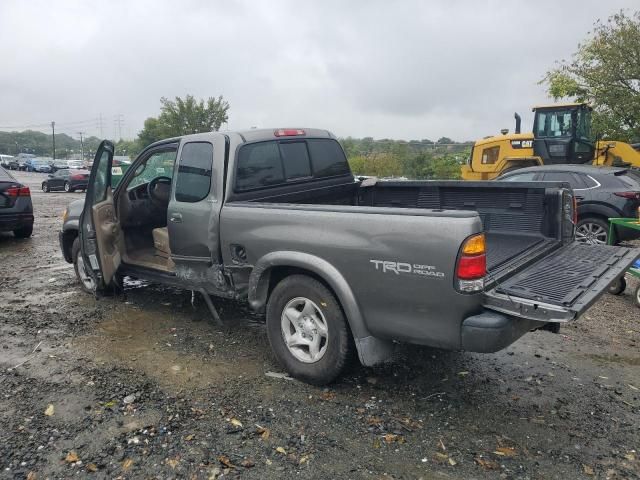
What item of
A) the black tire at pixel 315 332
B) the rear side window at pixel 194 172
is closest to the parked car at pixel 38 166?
the rear side window at pixel 194 172

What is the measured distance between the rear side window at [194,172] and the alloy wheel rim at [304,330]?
1.34 m

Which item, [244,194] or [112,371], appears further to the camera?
[244,194]

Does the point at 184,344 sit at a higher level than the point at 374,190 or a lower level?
lower

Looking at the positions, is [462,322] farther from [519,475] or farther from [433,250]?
[519,475]

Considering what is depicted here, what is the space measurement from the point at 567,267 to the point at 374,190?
2281mm

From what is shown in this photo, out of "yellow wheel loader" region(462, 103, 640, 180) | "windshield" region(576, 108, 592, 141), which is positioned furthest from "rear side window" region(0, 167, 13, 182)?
"windshield" region(576, 108, 592, 141)

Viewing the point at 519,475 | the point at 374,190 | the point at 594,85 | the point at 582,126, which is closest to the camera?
the point at 519,475

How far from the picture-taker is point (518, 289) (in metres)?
3.15

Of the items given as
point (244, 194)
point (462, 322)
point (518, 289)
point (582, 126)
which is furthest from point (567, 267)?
point (582, 126)

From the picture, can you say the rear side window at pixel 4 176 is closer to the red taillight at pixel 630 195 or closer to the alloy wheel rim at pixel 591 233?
the alloy wheel rim at pixel 591 233

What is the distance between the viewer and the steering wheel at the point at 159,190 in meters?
5.64

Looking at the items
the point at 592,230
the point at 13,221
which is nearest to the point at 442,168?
the point at 592,230

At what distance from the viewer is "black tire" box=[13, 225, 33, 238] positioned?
10.4m

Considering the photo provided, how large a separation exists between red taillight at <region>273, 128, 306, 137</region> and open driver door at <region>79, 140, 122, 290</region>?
1.80m
